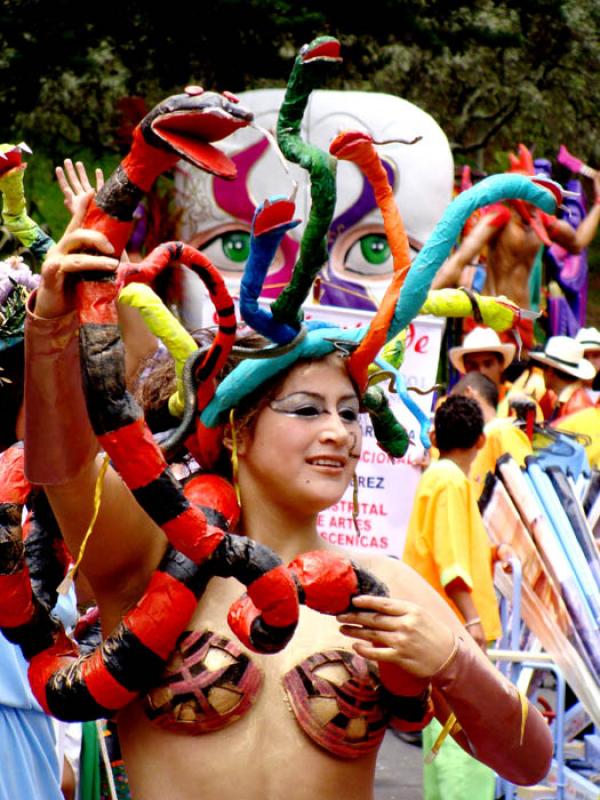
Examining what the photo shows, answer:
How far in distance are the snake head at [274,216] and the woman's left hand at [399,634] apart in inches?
25.2

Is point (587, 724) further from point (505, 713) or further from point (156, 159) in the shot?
point (156, 159)

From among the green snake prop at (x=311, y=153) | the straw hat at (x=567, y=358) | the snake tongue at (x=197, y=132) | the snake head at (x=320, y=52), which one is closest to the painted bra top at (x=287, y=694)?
the green snake prop at (x=311, y=153)

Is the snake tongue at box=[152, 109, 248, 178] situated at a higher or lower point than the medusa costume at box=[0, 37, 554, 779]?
higher

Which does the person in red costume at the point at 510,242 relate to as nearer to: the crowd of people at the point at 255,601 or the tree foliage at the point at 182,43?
the tree foliage at the point at 182,43

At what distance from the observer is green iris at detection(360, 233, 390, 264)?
32.0ft

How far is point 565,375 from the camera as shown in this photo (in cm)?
952

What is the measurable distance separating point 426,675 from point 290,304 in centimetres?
72

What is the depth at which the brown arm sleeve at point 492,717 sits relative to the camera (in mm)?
2803

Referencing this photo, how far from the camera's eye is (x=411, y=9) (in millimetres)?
12680

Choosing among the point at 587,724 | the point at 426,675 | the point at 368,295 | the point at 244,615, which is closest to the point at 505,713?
the point at 426,675

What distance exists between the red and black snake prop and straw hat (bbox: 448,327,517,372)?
6.50 metres

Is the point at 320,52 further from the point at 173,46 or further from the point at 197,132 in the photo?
the point at 173,46

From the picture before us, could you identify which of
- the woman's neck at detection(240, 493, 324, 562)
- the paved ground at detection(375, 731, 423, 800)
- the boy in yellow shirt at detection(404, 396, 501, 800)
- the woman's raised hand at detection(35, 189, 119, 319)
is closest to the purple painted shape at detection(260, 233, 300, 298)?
the paved ground at detection(375, 731, 423, 800)

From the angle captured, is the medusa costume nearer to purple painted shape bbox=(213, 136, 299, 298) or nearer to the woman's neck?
the woman's neck
